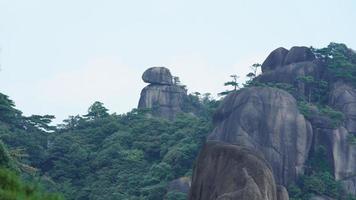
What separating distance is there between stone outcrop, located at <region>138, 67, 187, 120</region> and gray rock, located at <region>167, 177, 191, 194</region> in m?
21.0

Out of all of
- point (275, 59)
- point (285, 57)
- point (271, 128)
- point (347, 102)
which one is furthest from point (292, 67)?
point (271, 128)

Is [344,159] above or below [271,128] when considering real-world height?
below

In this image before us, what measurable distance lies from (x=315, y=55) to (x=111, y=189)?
64.2 ft

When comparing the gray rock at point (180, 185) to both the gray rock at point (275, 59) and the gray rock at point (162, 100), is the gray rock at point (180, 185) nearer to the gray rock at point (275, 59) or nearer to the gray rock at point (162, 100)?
the gray rock at point (275, 59)

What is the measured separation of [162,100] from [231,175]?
146ft

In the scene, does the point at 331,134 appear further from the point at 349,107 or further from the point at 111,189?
the point at 111,189

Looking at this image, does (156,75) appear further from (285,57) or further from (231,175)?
(231,175)

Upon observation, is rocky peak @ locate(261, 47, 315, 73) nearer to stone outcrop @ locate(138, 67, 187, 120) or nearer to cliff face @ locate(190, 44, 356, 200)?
cliff face @ locate(190, 44, 356, 200)

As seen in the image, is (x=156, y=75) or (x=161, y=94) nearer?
(x=161, y=94)

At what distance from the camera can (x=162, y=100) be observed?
63062mm

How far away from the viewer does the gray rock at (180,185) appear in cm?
4053

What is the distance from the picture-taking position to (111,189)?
139ft

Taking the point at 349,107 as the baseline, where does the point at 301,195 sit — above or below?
below

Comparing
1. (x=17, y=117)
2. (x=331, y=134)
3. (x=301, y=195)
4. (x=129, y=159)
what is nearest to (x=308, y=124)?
(x=331, y=134)
